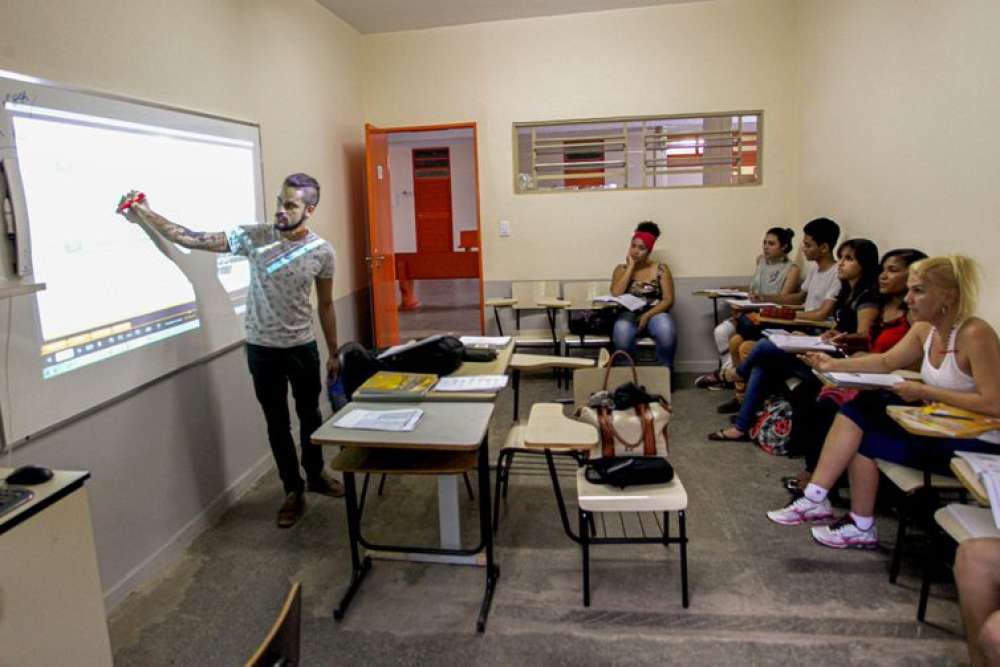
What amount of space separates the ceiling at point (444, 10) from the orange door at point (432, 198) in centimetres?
560

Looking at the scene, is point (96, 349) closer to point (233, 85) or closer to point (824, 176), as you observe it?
point (233, 85)

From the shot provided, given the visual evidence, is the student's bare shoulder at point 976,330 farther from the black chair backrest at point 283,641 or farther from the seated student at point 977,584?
the black chair backrest at point 283,641

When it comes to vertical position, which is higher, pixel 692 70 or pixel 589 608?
pixel 692 70

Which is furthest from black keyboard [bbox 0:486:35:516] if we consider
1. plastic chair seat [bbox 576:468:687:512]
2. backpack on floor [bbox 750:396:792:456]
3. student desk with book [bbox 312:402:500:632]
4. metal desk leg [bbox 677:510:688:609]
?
backpack on floor [bbox 750:396:792:456]

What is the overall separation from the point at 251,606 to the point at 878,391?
2569 millimetres

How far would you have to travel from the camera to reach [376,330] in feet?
17.2

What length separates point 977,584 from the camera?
6.15ft

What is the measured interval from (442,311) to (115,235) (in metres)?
6.30

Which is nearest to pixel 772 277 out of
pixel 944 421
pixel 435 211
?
pixel 944 421

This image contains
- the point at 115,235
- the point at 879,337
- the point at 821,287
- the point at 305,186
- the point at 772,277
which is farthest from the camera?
the point at 772,277

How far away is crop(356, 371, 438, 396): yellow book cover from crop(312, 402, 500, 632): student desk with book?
0.21 feet

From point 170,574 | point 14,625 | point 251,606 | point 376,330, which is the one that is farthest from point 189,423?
point 376,330

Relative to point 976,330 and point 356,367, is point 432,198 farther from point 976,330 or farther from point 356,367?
point 976,330

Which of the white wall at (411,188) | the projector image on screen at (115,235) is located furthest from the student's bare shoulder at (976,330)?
the white wall at (411,188)
